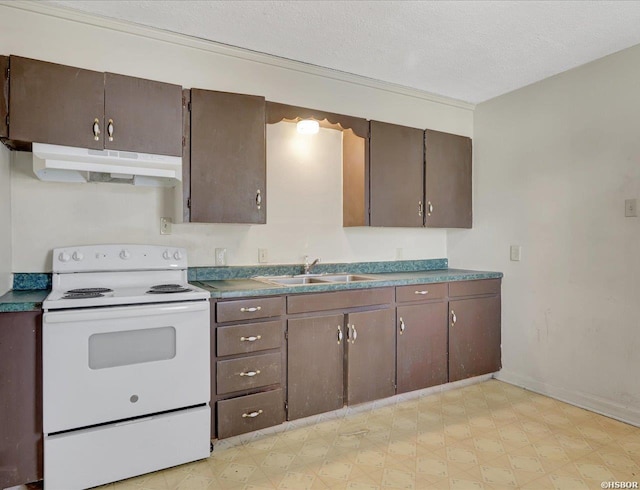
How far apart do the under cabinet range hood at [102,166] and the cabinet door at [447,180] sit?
6.66 feet

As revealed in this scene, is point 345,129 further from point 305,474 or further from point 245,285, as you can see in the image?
point 305,474

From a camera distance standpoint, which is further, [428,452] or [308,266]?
[308,266]

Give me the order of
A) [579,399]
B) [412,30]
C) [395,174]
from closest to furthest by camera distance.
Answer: [412,30] < [579,399] < [395,174]

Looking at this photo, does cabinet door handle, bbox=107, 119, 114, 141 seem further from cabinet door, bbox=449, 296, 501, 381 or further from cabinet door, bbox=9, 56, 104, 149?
cabinet door, bbox=449, 296, 501, 381

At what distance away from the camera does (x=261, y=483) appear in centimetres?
207

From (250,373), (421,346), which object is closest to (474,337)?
(421,346)

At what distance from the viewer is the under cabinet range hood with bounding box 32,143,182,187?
2.12m

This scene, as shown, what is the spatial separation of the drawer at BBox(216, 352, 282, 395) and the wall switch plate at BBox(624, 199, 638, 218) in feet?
7.86

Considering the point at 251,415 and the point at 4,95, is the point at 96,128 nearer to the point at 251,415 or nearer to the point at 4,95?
the point at 4,95

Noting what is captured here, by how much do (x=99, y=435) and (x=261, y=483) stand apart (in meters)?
0.80

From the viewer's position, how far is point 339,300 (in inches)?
107

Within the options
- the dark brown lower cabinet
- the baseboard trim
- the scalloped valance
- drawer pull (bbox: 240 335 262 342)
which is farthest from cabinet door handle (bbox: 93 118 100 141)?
the baseboard trim

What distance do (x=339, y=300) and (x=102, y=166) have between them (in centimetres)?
156

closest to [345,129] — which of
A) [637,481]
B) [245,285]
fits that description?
[245,285]
